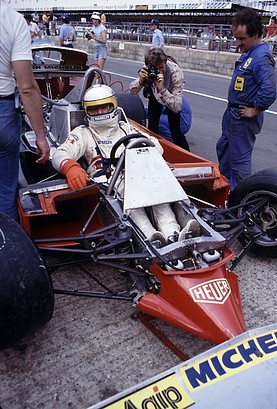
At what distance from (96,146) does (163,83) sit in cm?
168

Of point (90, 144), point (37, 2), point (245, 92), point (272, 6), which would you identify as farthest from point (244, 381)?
point (37, 2)

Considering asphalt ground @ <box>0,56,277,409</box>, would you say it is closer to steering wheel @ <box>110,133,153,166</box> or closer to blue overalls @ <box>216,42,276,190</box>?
steering wheel @ <box>110,133,153,166</box>

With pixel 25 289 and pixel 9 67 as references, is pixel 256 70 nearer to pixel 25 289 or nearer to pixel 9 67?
pixel 9 67

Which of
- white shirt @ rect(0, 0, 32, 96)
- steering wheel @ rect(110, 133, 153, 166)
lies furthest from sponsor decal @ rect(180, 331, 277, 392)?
white shirt @ rect(0, 0, 32, 96)

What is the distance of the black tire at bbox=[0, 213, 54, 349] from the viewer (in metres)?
2.11

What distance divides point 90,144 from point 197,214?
3.60 ft

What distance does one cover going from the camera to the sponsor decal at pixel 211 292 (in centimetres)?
227

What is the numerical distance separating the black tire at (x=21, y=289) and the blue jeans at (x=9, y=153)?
2.44 feet

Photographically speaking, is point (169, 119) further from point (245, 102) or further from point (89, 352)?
point (89, 352)

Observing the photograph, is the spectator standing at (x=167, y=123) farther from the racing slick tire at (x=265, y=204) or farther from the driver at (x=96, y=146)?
the racing slick tire at (x=265, y=204)

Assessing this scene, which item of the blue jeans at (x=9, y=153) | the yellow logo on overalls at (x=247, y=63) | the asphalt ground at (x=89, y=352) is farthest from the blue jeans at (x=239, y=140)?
the blue jeans at (x=9, y=153)

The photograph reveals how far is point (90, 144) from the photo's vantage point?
136 inches

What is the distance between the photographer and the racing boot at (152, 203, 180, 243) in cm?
222

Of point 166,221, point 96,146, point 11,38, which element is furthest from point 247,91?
point 11,38
